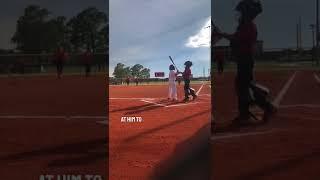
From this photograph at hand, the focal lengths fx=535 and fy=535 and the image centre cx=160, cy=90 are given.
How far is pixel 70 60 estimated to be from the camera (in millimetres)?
3377

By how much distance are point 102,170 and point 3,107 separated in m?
0.74

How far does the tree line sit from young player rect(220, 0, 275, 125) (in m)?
0.84

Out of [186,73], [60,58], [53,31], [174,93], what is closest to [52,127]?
[60,58]

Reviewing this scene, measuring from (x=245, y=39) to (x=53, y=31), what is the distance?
120 cm

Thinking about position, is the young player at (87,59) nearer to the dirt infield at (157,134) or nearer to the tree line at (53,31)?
the tree line at (53,31)

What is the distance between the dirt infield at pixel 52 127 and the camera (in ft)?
10.6

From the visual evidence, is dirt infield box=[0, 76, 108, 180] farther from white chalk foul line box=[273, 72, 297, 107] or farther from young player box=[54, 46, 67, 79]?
white chalk foul line box=[273, 72, 297, 107]

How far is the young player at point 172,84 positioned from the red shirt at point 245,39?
0.41m

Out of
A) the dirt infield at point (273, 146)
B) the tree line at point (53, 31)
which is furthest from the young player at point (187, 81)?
the tree line at point (53, 31)

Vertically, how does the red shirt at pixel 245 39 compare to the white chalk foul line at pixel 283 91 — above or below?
above

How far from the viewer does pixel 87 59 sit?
335 cm

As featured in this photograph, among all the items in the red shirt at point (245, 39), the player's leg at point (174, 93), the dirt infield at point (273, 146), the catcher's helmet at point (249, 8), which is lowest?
the dirt infield at point (273, 146)

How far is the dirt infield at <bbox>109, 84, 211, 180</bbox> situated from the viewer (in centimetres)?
306

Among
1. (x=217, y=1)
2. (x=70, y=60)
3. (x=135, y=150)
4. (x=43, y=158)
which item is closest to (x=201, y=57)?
(x=217, y=1)
